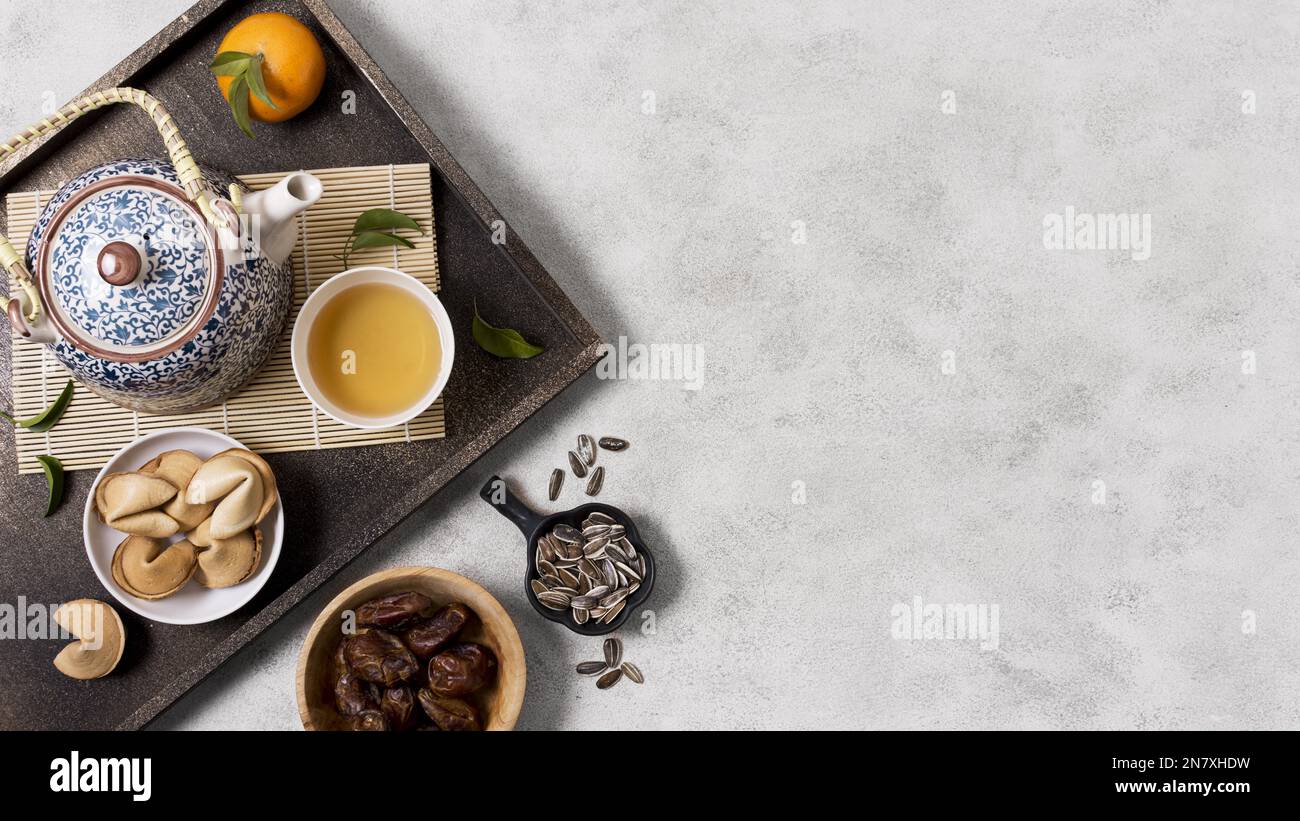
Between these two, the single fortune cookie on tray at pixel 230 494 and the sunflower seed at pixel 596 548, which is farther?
the sunflower seed at pixel 596 548

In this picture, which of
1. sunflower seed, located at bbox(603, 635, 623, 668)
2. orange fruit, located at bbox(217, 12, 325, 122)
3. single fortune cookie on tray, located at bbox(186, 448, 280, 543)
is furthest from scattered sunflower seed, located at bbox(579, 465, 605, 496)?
orange fruit, located at bbox(217, 12, 325, 122)

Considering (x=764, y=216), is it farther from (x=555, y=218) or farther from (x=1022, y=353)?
(x=1022, y=353)

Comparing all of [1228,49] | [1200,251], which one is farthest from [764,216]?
[1228,49]

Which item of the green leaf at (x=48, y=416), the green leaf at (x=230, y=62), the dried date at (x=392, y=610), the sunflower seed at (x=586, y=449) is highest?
the green leaf at (x=230, y=62)

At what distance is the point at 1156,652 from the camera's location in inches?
60.2

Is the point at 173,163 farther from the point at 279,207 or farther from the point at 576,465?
the point at 576,465

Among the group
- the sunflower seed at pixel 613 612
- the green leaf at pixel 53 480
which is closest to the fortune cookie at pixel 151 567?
the green leaf at pixel 53 480

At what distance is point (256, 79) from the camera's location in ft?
4.23

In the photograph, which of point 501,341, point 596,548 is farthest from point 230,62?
point 596,548

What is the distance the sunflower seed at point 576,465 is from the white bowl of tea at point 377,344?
28 cm

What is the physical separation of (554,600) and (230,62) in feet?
2.92

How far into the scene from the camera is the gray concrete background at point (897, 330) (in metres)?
1.51

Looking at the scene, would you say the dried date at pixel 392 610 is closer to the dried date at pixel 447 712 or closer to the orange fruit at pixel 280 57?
the dried date at pixel 447 712
